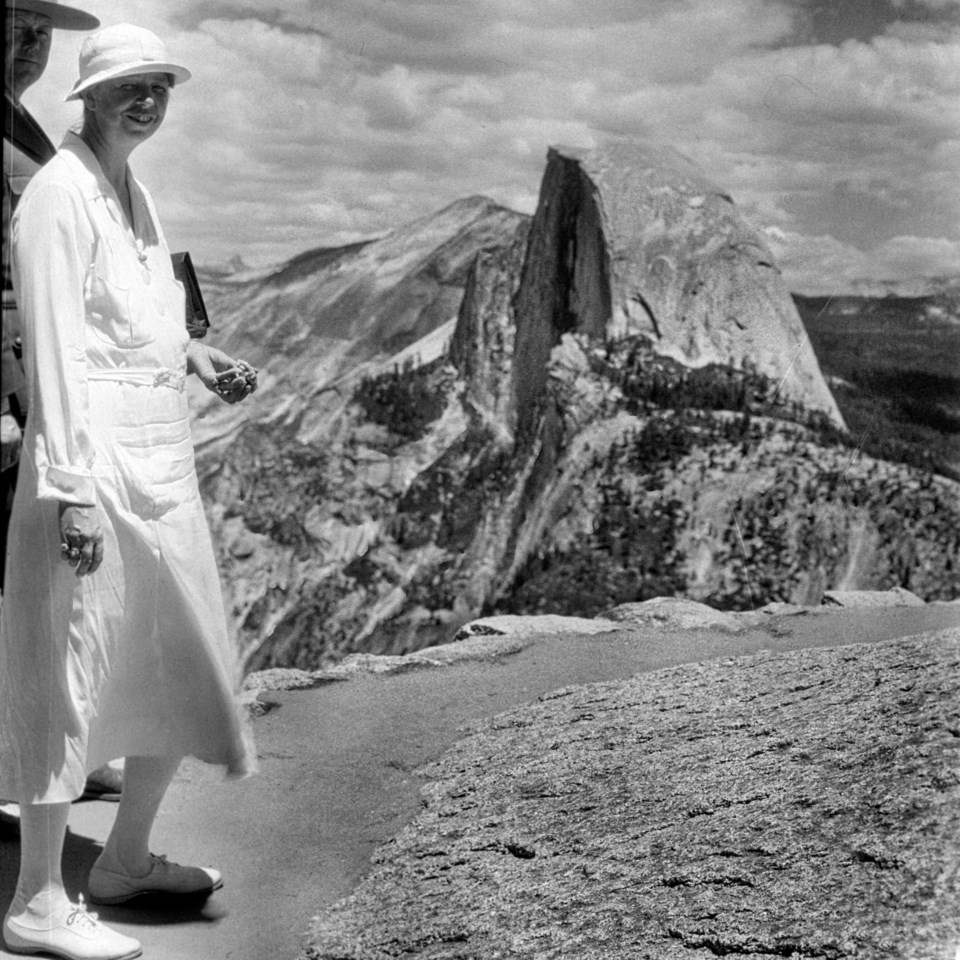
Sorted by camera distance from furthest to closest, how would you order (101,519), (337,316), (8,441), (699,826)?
(8,441) < (337,316) < (699,826) < (101,519)

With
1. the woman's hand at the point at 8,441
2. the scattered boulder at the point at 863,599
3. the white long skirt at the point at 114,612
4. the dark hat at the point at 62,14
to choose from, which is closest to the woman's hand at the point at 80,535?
the white long skirt at the point at 114,612

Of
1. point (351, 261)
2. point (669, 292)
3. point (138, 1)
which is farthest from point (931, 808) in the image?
point (138, 1)

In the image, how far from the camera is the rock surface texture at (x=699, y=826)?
10.1ft

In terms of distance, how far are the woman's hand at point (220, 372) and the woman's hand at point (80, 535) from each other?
532 millimetres

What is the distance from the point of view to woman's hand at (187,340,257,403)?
3.36 m

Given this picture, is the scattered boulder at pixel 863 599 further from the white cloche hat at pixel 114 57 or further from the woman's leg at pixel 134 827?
the white cloche hat at pixel 114 57

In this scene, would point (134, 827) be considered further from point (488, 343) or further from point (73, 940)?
point (488, 343)

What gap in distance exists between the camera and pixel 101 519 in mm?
3059

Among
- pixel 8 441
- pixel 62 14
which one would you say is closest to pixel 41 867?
pixel 8 441

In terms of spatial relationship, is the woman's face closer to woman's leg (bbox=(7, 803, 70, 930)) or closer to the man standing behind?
the man standing behind

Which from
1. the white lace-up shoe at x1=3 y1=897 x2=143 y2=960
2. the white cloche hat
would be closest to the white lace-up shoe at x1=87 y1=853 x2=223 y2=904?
the white lace-up shoe at x1=3 y1=897 x2=143 y2=960

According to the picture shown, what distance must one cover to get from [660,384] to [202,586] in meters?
1.49

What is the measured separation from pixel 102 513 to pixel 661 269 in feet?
Result: 5.66

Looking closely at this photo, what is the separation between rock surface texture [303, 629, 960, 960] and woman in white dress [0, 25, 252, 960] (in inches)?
23.8
